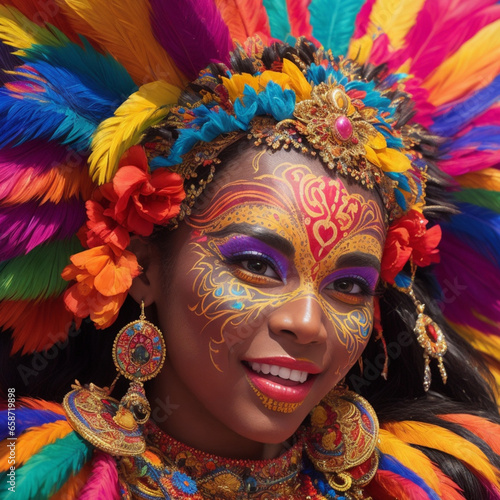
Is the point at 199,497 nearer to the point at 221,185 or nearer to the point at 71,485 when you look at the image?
the point at 71,485

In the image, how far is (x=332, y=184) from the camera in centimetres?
258

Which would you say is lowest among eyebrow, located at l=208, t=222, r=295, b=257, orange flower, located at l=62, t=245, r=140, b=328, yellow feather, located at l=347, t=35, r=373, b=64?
orange flower, located at l=62, t=245, r=140, b=328

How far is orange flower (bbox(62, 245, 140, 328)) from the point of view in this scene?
244 cm

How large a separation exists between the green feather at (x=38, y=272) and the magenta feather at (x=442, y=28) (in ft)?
5.42

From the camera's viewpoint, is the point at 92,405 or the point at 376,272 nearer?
the point at 92,405

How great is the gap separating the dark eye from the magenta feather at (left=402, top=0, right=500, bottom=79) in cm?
125

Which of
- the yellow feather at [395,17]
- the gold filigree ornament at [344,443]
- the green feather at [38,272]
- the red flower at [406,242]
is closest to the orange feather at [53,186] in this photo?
the green feather at [38,272]

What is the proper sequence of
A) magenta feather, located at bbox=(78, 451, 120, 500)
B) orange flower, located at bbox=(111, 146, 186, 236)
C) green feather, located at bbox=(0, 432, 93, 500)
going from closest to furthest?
green feather, located at bbox=(0, 432, 93, 500) < magenta feather, located at bbox=(78, 451, 120, 500) < orange flower, located at bbox=(111, 146, 186, 236)

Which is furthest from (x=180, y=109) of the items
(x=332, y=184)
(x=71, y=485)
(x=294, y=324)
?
(x=71, y=485)

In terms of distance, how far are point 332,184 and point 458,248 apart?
996 mm

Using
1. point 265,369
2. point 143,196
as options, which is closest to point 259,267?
point 265,369

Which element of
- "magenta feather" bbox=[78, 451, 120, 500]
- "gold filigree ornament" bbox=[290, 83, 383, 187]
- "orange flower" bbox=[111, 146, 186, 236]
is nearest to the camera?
"magenta feather" bbox=[78, 451, 120, 500]

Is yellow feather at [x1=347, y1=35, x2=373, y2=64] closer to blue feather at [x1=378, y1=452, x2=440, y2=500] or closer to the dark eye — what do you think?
the dark eye

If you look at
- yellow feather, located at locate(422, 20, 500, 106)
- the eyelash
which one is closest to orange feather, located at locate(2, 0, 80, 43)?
the eyelash
